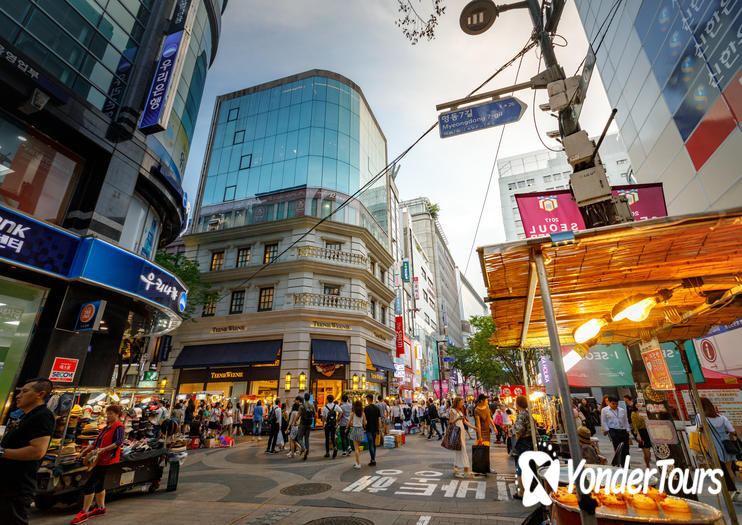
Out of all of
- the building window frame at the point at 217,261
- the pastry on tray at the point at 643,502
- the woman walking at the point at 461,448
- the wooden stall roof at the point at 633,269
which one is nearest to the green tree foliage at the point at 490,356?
the woman walking at the point at 461,448

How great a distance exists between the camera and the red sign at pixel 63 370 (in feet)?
30.4

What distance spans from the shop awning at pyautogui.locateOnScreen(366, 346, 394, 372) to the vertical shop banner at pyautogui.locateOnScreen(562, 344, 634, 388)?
11790mm

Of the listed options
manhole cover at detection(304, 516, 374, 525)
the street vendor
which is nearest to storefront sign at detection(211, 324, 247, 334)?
the street vendor

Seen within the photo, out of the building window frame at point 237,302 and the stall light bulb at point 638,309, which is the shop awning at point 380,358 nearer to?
the building window frame at point 237,302

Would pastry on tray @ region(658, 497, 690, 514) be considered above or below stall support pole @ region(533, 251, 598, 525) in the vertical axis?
below

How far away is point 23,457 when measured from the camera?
365cm

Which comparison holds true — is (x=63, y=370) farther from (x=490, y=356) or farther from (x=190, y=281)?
(x=490, y=356)

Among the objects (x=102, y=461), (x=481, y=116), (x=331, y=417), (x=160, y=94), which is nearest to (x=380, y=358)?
(x=331, y=417)

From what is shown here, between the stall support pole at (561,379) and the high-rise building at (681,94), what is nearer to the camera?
the stall support pole at (561,379)

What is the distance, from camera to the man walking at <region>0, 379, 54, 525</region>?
3613mm

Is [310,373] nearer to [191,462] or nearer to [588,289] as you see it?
[191,462]

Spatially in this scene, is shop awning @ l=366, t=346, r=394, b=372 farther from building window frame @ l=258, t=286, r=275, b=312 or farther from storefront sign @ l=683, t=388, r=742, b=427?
storefront sign @ l=683, t=388, r=742, b=427

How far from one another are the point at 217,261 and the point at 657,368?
2578 centimetres

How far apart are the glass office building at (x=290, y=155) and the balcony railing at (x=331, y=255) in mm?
3159
